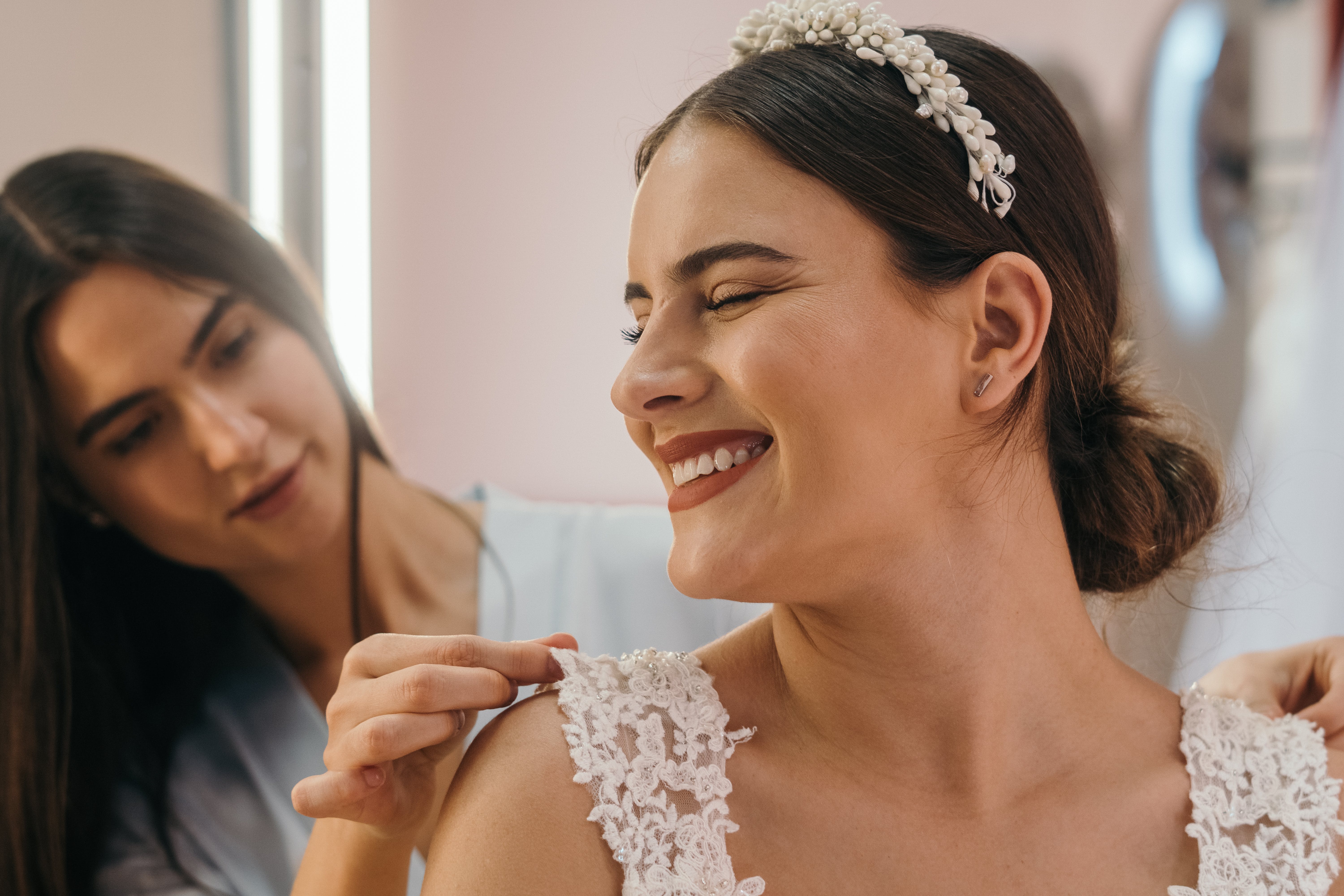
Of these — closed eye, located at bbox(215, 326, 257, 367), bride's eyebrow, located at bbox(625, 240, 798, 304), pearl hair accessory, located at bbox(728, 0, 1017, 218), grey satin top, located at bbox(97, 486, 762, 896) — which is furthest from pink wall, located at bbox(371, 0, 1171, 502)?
bride's eyebrow, located at bbox(625, 240, 798, 304)

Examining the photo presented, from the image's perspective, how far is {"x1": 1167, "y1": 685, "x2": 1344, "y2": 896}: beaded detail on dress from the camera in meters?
0.91

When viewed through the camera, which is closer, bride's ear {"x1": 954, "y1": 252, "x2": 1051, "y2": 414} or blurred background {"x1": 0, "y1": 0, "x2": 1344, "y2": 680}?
bride's ear {"x1": 954, "y1": 252, "x2": 1051, "y2": 414}

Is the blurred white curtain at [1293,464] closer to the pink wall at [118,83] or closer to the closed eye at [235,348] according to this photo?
the closed eye at [235,348]

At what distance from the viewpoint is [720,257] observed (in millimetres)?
861

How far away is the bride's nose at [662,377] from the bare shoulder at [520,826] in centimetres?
27

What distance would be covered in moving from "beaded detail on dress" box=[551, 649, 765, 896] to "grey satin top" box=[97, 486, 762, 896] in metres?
0.76

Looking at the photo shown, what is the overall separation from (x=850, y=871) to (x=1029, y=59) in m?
1.51

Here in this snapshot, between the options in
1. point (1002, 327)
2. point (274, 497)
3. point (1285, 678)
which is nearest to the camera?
point (1002, 327)

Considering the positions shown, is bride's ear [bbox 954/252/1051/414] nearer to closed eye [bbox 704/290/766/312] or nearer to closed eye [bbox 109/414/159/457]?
closed eye [bbox 704/290/766/312]

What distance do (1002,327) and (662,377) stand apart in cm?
31

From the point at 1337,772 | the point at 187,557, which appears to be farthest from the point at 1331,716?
the point at 187,557

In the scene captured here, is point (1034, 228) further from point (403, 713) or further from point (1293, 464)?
point (1293, 464)

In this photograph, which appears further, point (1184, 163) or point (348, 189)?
point (348, 189)

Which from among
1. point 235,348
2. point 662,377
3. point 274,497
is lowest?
point 274,497
